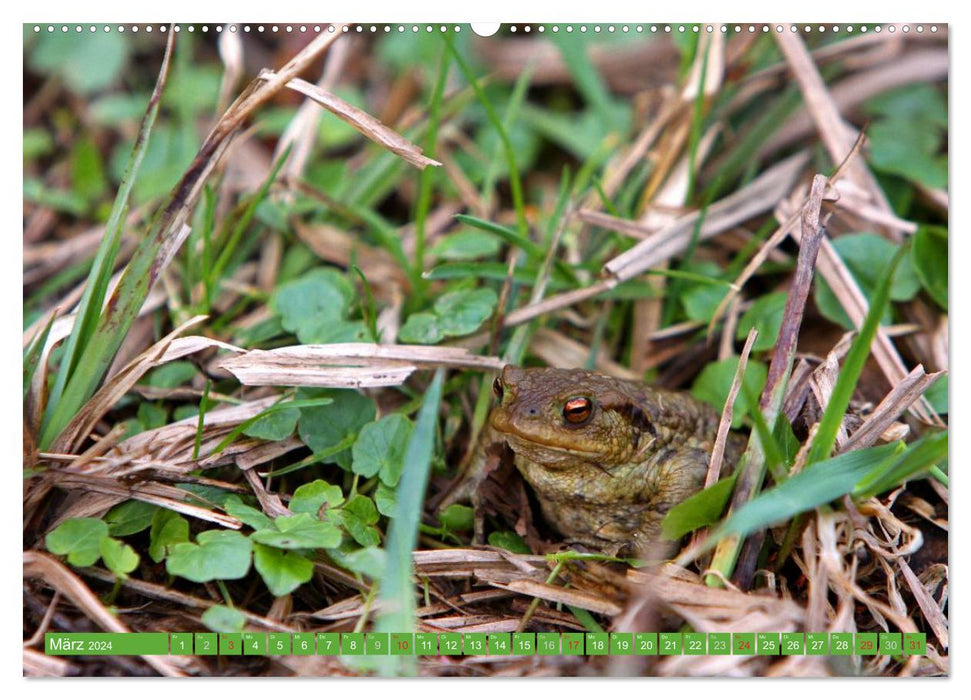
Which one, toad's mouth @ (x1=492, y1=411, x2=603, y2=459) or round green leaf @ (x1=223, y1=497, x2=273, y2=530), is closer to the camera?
round green leaf @ (x1=223, y1=497, x2=273, y2=530)

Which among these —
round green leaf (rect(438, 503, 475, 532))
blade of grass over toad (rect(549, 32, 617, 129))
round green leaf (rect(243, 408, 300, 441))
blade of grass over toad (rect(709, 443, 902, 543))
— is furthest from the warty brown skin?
blade of grass over toad (rect(549, 32, 617, 129))

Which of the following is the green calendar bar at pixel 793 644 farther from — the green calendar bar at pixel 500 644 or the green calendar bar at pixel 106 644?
the green calendar bar at pixel 106 644

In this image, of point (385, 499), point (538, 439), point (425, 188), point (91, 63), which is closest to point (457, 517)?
point (385, 499)

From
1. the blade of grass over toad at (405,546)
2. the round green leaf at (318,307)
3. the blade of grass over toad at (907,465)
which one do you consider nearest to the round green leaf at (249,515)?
the blade of grass over toad at (405,546)

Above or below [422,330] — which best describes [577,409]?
below

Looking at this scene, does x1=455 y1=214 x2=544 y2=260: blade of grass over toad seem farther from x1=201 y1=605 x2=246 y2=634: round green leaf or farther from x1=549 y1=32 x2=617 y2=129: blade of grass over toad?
x1=201 y1=605 x2=246 y2=634: round green leaf

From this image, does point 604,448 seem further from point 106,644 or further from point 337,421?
point 106,644
